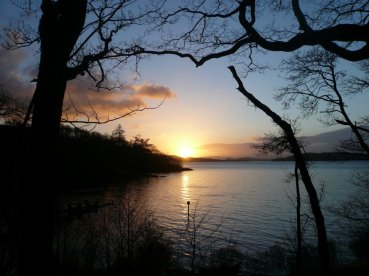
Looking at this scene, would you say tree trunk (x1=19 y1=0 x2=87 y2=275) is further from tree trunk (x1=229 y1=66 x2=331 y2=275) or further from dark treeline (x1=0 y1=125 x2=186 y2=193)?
dark treeline (x1=0 y1=125 x2=186 y2=193)

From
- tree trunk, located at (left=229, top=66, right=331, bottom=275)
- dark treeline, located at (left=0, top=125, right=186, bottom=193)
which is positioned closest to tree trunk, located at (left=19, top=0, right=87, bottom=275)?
tree trunk, located at (left=229, top=66, right=331, bottom=275)

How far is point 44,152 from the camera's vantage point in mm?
2555

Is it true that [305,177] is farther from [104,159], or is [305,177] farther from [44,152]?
[104,159]

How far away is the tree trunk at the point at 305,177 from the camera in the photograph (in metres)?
9.43

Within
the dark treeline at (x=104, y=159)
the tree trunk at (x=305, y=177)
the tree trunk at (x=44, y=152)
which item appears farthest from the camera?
the dark treeline at (x=104, y=159)

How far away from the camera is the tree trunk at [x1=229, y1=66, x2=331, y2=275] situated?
9430 mm

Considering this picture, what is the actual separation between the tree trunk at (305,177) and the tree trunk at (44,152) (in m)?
7.61

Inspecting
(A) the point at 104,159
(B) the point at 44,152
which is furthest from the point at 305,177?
(A) the point at 104,159

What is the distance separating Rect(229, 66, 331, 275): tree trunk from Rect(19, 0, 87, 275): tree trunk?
7.61 metres

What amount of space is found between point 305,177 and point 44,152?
28.4ft

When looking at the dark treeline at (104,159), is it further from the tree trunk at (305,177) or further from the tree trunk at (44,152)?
the tree trunk at (44,152)

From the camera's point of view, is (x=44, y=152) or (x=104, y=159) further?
(x=104, y=159)

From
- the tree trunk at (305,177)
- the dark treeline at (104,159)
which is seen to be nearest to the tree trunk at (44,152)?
the tree trunk at (305,177)

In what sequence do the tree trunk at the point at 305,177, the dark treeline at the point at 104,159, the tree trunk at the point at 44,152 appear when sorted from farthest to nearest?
the dark treeline at the point at 104,159 → the tree trunk at the point at 305,177 → the tree trunk at the point at 44,152
